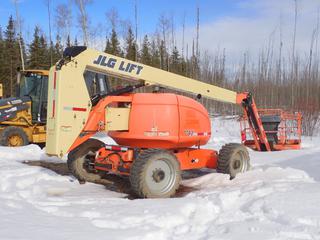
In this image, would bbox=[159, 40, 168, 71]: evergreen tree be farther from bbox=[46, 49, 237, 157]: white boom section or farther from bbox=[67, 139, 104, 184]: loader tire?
bbox=[46, 49, 237, 157]: white boom section

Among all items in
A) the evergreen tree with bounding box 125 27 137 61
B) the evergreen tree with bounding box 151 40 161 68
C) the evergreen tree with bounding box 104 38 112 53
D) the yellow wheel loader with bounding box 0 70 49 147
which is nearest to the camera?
the yellow wheel loader with bounding box 0 70 49 147

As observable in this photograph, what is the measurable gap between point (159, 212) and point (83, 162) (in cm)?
354

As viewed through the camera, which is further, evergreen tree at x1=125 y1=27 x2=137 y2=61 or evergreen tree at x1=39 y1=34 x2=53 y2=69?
evergreen tree at x1=125 y1=27 x2=137 y2=61

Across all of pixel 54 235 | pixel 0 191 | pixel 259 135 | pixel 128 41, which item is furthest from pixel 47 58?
pixel 54 235

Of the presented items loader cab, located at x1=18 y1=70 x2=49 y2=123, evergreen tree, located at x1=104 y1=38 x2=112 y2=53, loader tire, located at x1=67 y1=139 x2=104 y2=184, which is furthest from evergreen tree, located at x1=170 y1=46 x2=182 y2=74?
loader tire, located at x1=67 y1=139 x2=104 y2=184

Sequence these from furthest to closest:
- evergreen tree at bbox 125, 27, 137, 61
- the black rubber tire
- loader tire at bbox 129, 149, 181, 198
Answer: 1. evergreen tree at bbox 125, 27, 137, 61
2. the black rubber tire
3. loader tire at bbox 129, 149, 181, 198

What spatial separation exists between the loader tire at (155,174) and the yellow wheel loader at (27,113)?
7.50m

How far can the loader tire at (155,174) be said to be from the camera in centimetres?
717

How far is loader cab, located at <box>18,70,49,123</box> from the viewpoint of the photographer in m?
14.2

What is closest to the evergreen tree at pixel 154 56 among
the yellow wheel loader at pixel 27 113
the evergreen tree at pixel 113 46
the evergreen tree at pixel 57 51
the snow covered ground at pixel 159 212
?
the evergreen tree at pixel 113 46

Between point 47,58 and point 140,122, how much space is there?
4073cm

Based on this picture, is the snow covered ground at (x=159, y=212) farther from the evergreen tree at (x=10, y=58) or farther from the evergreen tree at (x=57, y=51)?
the evergreen tree at (x=57, y=51)

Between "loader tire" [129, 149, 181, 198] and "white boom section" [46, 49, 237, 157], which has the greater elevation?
"white boom section" [46, 49, 237, 157]

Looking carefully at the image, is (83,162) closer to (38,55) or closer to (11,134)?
(11,134)
